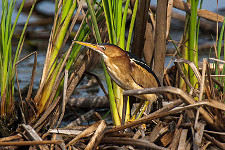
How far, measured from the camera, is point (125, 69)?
2.28 m

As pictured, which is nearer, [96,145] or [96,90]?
[96,145]

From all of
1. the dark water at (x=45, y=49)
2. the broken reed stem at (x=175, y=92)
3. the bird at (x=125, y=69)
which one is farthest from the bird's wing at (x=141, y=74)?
the dark water at (x=45, y=49)

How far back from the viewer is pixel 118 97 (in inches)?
87.9

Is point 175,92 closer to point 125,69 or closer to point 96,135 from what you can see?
point 96,135

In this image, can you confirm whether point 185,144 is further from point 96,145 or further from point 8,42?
point 8,42

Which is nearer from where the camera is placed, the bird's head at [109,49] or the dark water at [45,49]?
the bird's head at [109,49]

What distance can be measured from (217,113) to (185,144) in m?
0.20

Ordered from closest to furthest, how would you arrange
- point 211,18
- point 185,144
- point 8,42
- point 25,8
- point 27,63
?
point 185,144
point 8,42
point 211,18
point 27,63
point 25,8

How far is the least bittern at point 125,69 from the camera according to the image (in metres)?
2.16

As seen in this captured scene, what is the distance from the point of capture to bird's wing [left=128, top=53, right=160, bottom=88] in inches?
91.0

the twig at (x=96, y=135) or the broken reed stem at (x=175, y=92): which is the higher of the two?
the broken reed stem at (x=175, y=92)

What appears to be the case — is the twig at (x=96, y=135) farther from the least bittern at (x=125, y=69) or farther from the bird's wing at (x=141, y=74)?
the bird's wing at (x=141, y=74)

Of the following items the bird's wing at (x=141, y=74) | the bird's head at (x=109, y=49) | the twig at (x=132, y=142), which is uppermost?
the bird's head at (x=109, y=49)

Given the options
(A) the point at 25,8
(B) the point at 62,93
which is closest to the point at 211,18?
(B) the point at 62,93
